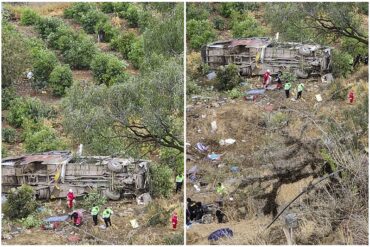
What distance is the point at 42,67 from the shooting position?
5.45 meters

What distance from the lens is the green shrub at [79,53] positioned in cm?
552

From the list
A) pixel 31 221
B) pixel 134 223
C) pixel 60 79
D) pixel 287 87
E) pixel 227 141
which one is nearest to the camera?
pixel 31 221

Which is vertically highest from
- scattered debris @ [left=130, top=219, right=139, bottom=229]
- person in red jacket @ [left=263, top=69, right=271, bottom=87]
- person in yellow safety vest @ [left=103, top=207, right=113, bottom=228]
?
person in red jacket @ [left=263, top=69, right=271, bottom=87]

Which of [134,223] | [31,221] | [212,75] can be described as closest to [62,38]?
[212,75]

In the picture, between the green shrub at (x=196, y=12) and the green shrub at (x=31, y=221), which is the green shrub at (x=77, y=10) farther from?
the green shrub at (x=31, y=221)

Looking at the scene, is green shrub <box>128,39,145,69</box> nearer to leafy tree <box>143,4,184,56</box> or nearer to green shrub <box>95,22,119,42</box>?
leafy tree <box>143,4,184,56</box>

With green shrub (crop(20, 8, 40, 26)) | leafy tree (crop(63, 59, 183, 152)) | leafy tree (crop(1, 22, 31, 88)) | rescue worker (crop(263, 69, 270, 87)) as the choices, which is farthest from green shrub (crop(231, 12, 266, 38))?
leafy tree (crop(1, 22, 31, 88))

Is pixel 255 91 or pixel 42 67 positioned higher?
pixel 42 67

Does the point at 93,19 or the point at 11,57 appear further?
the point at 93,19

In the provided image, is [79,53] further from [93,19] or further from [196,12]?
[196,12]

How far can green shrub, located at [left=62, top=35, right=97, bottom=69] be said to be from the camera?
5.52m

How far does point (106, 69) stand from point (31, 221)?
1.26 m

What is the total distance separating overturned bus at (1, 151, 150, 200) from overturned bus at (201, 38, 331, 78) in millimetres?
1046

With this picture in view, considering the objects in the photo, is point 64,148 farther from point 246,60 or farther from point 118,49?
point 246,60
